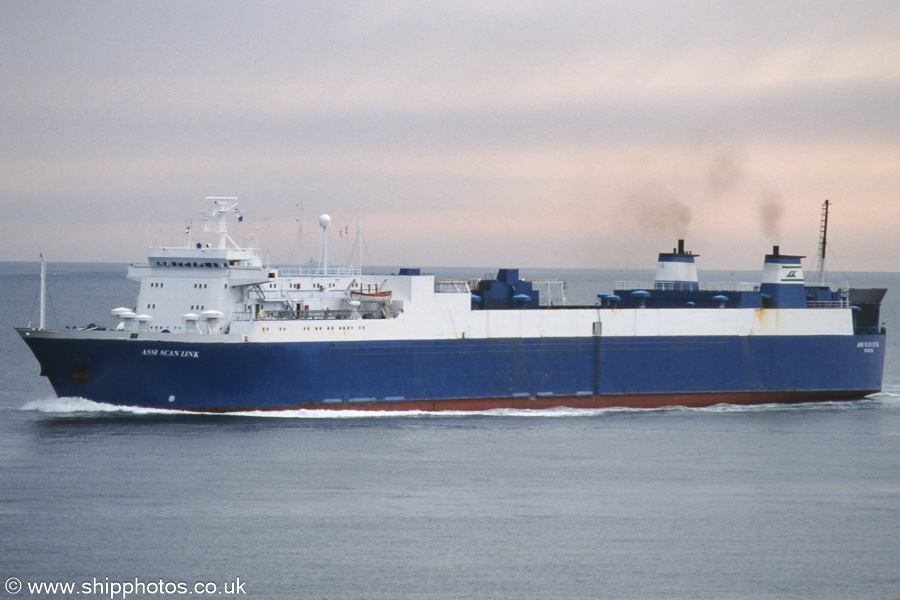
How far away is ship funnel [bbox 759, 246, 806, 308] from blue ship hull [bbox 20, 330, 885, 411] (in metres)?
1.59

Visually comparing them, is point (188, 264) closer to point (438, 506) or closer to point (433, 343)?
point (433, 343)

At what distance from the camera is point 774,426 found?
35.4 m

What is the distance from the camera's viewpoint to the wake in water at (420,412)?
108ft

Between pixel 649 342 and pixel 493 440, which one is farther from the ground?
pixel 649 342

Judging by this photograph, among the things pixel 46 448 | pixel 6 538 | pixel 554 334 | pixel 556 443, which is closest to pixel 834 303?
pixel 554 334

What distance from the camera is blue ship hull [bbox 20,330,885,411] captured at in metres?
32.7

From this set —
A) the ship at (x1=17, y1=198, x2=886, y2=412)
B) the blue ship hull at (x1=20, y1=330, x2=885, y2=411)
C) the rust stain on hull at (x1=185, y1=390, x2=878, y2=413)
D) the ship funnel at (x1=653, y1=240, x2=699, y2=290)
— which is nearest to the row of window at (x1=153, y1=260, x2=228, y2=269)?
the ship at (x1=17, y1=198, x2=886, y2=412)

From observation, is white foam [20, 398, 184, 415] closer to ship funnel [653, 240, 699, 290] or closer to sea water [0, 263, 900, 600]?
sea water [0, 263, 900, 600]

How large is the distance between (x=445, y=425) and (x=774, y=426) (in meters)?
11.0

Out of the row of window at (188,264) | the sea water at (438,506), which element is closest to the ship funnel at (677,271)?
the sea water at (438,506)

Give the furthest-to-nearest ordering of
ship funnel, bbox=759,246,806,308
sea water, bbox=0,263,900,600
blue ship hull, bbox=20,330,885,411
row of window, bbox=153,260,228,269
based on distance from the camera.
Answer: ship funnel, bbox=759,246,806,308
row of window, bbox=153,260,228,269
blue ship hull, bbox=20,330,885,411
sea water, bbox=0,263,900,600

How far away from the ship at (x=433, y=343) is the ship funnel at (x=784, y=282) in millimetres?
56

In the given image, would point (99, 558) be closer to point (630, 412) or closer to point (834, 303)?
point (630, 412)

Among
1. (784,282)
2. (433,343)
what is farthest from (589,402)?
(784,282)
